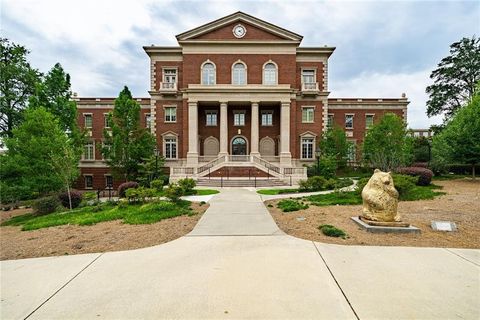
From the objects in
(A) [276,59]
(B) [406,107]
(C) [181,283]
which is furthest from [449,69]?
(C) [181,283]

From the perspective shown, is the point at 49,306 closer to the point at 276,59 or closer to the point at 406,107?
the point at 276,59

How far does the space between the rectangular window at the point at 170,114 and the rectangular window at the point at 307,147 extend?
55.3 feet

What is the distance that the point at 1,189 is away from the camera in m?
14.6

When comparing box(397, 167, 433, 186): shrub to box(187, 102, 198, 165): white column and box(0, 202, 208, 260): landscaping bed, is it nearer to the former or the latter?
box(0, 202, 208, 260): landscaping bed

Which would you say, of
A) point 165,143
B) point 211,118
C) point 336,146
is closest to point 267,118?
point 211,118

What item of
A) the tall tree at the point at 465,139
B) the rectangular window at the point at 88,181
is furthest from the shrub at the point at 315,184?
the rectangular window at the point at 88,181

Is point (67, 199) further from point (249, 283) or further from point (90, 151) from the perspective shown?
point (90, 151)

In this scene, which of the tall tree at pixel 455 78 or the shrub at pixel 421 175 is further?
the tall tree at pixel 455 78

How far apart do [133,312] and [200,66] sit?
3038cm

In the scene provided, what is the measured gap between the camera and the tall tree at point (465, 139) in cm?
2059

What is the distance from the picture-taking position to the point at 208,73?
30266 mm

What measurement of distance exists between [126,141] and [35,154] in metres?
9.44

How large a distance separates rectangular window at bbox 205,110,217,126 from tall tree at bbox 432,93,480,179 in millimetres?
24551

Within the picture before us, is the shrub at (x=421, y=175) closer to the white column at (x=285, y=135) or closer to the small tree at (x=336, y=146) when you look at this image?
the small tree at (x=336, y=146)
